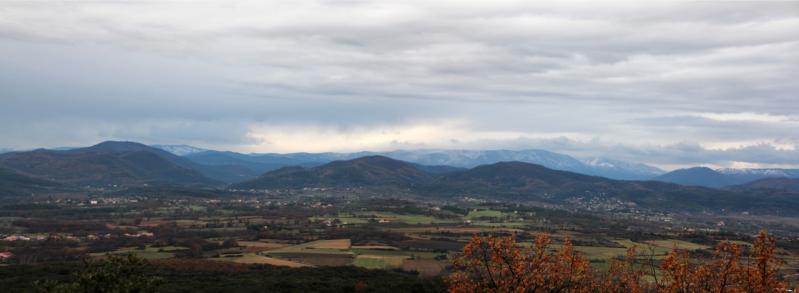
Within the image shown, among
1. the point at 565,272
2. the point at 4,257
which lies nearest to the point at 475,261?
the point at 565,272

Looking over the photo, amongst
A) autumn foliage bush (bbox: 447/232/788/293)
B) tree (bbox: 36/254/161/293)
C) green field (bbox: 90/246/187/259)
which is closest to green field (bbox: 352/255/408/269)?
green field (bbox: 90/246/187/259)

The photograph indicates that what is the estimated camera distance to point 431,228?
177 meters

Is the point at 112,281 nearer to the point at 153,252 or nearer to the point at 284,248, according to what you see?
the point at 153,252

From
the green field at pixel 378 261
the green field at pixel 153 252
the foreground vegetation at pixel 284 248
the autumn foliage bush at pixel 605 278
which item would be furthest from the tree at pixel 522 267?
the green field at pixel 153 252

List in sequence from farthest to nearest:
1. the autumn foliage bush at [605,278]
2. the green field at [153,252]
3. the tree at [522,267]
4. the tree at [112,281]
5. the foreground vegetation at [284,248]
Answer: the green field at [153,252] < the foreground vegetation at [284,248] < the tree at [112,281] < the tree at [522,267] < the autumn foliage bush at [605,278]

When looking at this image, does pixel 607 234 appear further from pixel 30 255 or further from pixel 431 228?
pixel 30 255

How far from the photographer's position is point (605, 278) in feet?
102

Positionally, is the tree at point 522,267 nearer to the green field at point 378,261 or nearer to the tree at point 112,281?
the tree at point 112,281

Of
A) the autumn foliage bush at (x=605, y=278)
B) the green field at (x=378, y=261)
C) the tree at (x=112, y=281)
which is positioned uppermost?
the autumn foliage bush at (x=605, y=278)

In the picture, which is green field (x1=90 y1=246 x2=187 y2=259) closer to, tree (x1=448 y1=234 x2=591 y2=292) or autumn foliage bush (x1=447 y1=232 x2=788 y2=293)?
tree (x1=448 y1=234 x2=591 y2=292)

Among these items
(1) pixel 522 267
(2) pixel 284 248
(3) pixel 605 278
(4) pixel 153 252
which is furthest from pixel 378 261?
(1) pixel 522 267

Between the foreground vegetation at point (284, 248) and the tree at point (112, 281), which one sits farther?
the foreground vegetation at point (284, 248)

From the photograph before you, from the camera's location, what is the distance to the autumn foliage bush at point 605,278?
74.7ft

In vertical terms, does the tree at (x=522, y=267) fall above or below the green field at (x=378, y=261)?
above
